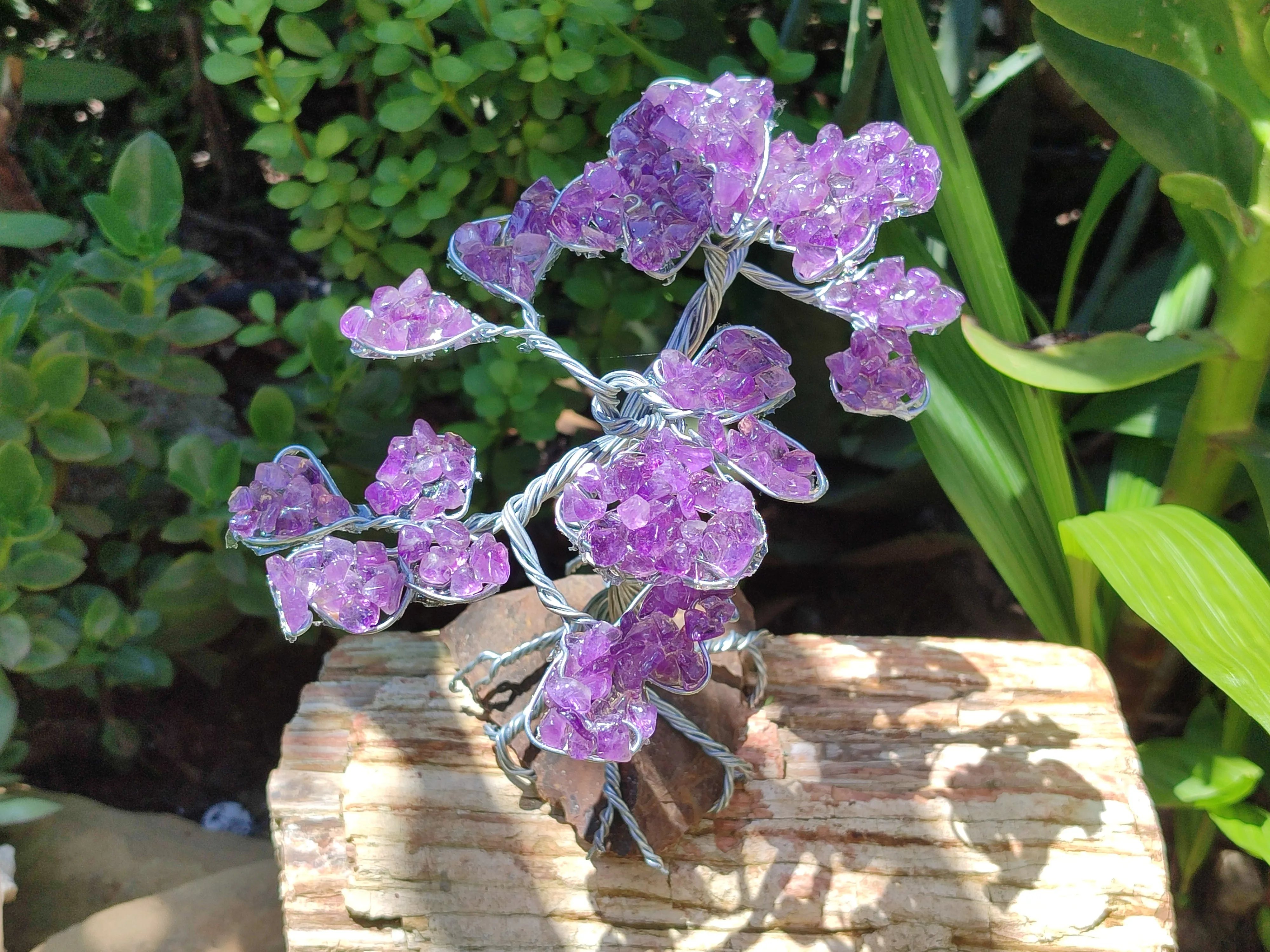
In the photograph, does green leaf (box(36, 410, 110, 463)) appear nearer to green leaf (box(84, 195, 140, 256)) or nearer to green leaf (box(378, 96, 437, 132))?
green leaf (box(84, 195, 140, 256))

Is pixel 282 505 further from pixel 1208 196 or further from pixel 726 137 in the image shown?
pixel 1208 196

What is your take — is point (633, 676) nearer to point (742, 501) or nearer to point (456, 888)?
point (742, 501)

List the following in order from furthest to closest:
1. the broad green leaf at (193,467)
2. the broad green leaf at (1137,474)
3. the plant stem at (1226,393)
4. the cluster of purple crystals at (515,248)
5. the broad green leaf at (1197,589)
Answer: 1. the broad green leaf at (1137,474)
2. the broad green leaf at (193,467)
3. the plant stem at (1226,393)
4. the broad green leaf at (1197,589)
5. the cluster of purple crystals at (515,248)

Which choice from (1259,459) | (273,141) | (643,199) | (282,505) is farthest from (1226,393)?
(273,141)

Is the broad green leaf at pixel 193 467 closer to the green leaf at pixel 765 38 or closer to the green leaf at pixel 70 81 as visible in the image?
the green leaf at pixel 70 81

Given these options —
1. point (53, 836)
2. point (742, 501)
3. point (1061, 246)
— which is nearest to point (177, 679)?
point (53, 836)

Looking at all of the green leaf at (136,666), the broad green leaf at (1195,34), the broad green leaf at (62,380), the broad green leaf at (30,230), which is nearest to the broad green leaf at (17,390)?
the broad green leaf at (62,380)
